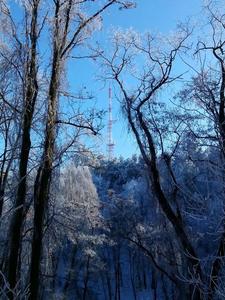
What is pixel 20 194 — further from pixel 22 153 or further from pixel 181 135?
pixel 181 135

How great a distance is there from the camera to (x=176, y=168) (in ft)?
40.2

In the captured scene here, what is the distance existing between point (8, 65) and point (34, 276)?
11.6 feet

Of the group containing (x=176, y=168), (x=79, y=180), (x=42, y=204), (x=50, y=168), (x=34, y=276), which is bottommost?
(x=34, y=276)

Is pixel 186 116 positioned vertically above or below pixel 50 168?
above

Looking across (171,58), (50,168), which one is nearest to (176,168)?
(171,58)

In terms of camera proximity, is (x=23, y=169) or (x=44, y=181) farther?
(x=44, y=181)

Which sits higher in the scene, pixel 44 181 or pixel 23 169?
pixel 23 169

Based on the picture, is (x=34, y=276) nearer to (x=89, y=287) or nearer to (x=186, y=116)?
(x=186, y=116)

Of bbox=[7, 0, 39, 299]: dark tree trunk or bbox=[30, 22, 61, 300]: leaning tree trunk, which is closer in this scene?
bbox=[7, 0, 39, 299]: dark tree trunk

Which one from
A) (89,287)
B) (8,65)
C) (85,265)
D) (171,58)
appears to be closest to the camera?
(8,65)

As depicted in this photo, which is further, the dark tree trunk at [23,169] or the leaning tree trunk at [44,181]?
the leaning tree trunk at [44,181]

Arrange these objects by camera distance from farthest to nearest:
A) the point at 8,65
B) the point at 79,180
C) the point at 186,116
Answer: the point at 79,180 < the point at 186,116 < the point at 8,65

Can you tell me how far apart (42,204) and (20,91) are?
2.77m

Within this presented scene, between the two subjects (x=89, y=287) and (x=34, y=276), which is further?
(x=89, y=287)
